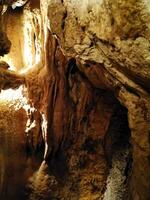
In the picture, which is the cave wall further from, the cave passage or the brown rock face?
A: the cave passage

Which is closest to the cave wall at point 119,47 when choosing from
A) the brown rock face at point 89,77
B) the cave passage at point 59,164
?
the brown rock face at point 89,77

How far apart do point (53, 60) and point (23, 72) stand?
51 cm

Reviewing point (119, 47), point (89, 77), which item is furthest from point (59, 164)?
point (119, 47)

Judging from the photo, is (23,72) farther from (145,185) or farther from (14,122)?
(145,185)

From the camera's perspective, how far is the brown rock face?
2682mm

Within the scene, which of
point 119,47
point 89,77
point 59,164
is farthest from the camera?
point 59,164

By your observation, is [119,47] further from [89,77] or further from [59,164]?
[59,164]

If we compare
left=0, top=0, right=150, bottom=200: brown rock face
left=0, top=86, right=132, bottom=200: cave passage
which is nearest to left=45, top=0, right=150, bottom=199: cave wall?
left=0, top=0, right=150, bottom=200: brown rock face

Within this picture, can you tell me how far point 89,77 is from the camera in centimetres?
387

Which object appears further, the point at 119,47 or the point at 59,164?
the point at 59,164

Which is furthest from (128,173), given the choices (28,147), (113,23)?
(113,23)

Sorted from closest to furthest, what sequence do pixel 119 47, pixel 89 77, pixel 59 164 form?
pixel 119 47, pixel 89 77, pixel 59 164

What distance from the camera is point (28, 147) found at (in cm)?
462

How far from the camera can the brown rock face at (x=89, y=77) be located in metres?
2.68
